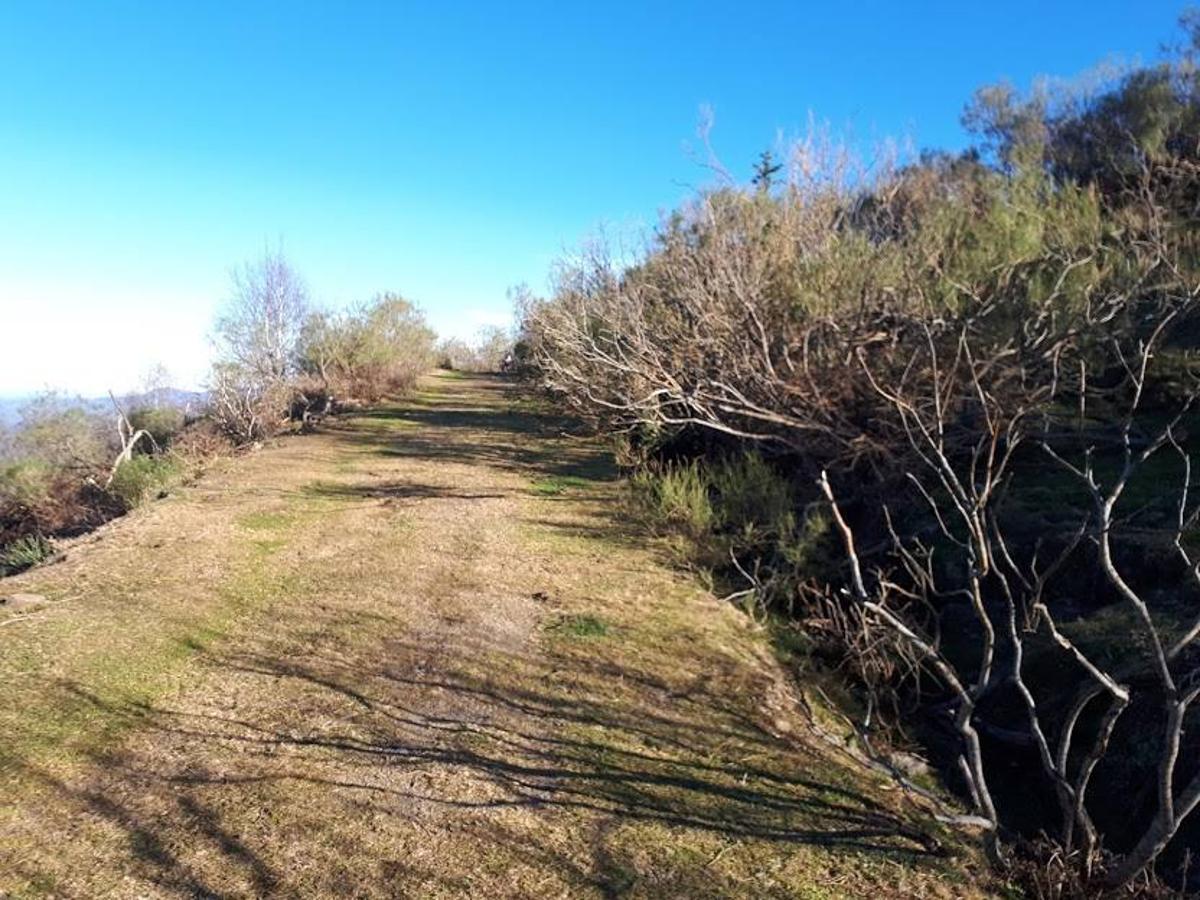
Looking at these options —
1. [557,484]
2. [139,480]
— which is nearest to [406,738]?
[557,484]

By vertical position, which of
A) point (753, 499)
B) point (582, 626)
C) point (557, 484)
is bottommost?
point (582, 626)

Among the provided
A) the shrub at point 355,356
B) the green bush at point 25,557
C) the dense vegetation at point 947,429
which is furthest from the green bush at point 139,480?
the shrub at point 355,356

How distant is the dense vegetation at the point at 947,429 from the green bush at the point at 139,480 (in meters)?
6.09

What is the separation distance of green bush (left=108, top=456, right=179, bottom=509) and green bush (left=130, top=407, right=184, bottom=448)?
7857mm

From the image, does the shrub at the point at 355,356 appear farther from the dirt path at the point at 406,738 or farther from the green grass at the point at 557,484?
the dirt path at the point at 406,738

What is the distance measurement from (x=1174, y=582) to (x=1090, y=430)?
13.0 ft

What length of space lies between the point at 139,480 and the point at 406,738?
329 inches

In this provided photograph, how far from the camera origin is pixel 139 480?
36.7 feet

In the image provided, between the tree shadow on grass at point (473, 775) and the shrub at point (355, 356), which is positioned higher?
the shrub at point (355, 356)

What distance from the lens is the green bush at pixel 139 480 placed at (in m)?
10.9

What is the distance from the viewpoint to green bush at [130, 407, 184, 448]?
19.7 metres

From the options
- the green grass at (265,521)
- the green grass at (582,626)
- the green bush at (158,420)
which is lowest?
the green grass at (582,626)

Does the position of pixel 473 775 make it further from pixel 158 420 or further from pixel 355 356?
pixel 355 356

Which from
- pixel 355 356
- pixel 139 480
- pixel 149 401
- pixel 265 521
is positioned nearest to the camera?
pixel 265 521
